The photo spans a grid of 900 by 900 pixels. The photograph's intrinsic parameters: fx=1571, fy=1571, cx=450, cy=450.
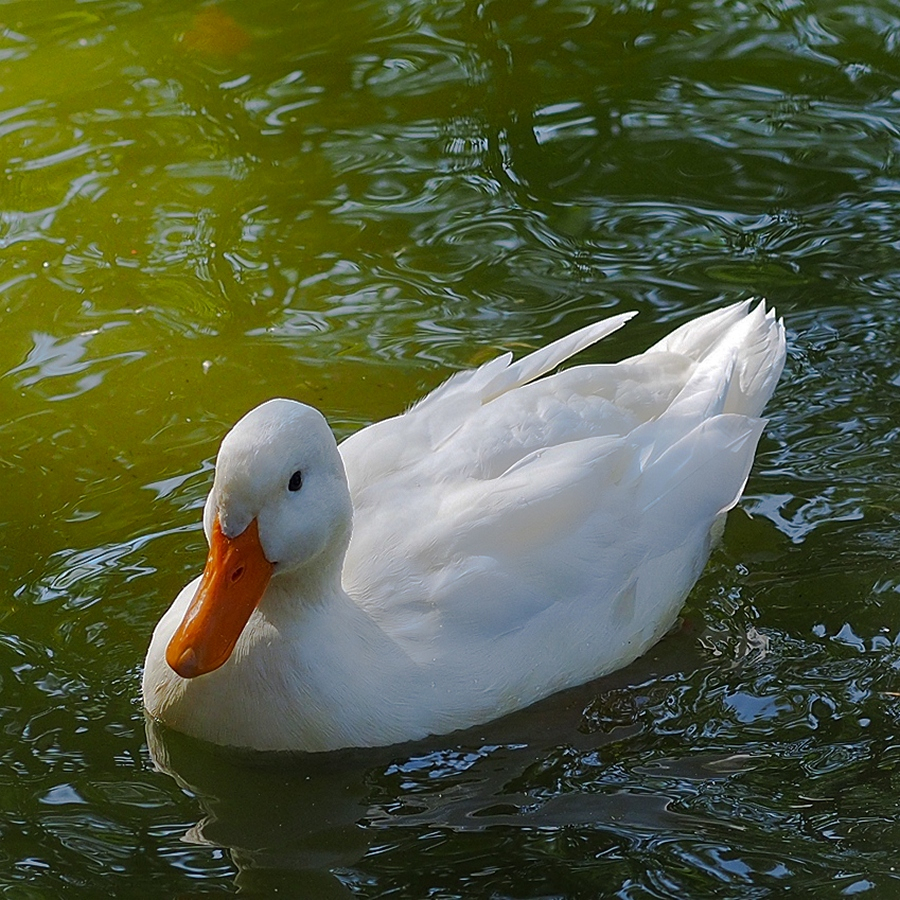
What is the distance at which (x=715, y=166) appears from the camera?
7.11 meters

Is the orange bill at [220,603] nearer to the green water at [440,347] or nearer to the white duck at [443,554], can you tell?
the white duck at [443,554]

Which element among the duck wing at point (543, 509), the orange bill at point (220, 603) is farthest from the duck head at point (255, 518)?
the duck wing at point (543, 509)

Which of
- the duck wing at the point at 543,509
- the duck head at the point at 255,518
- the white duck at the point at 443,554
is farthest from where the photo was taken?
the duck wing at the point at 543,509

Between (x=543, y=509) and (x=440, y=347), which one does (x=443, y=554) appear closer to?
(x=543, y=509)

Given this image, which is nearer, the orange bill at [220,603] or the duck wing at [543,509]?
the orange bill at [220,603]

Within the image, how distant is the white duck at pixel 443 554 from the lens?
402 cm

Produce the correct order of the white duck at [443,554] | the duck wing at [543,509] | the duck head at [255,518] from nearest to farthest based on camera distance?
the duck head at [255,518], the white duck at [443,554], the duck wing at [543,509]

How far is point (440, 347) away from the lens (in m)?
6.14

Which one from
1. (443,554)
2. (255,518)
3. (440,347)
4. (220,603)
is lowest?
(440,347)

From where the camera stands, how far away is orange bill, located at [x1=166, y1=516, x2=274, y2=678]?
157 inches

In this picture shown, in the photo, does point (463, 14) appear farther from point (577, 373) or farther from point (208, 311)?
point (577, 373)

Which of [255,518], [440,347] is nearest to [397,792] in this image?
[255,518]

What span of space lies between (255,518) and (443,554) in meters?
0.65

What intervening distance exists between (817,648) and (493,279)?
2402mm
